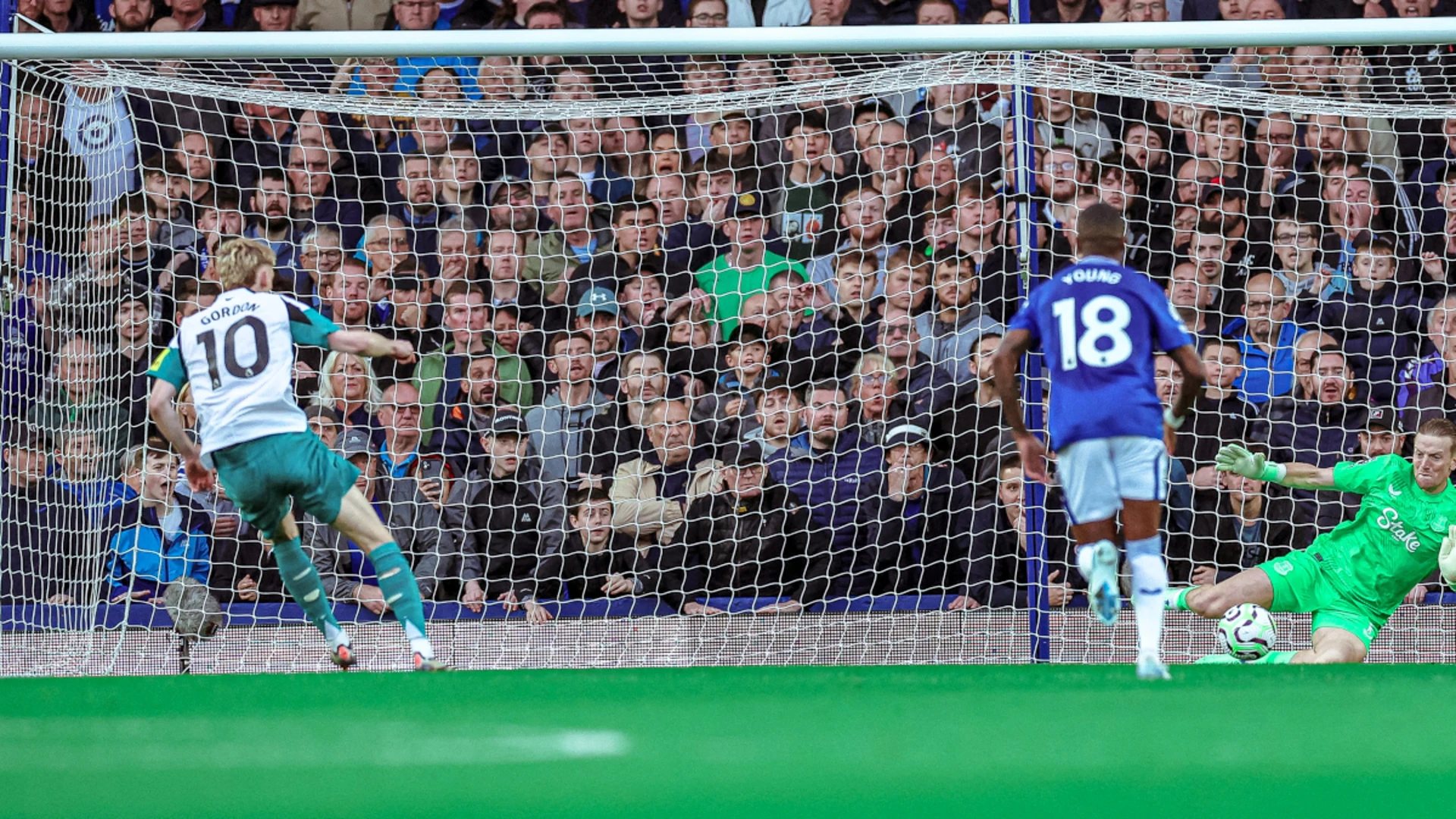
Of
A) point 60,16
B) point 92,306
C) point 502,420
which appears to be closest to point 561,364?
point 502,420

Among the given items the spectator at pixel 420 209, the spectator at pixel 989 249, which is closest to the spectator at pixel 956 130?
the spectator at pixel 989 249

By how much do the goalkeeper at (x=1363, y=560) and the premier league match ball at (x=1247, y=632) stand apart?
14 centimetres

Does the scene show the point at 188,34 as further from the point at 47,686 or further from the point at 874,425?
→ the point at 874,425

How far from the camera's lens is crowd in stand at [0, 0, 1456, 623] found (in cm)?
547

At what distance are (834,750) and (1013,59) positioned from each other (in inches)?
141

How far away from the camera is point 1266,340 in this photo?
5.67 metres

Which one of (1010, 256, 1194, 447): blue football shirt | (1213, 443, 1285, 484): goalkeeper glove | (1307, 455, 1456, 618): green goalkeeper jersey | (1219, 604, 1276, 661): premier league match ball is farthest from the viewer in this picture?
(1307, 455, 1456, 618): green goalkeeper jersey

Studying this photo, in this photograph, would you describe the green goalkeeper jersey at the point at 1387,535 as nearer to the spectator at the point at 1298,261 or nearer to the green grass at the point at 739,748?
the spectator at the point at 1298,261

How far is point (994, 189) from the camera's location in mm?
5840

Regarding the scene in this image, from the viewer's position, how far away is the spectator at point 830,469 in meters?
5.51

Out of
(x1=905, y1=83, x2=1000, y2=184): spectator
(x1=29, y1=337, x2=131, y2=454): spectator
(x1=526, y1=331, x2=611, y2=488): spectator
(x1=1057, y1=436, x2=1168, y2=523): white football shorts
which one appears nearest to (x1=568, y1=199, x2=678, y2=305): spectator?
(x1=526, y1=331, x2=611, y2=488): spectator

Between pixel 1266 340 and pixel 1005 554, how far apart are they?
149 cm

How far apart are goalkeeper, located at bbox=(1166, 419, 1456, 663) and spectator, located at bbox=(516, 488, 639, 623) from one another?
2.25 metres

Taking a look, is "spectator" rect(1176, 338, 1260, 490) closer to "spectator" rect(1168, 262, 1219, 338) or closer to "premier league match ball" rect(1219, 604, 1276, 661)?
"spectator" rect(1168, 262, 1219, 338)
